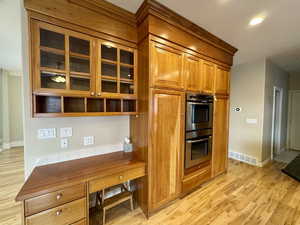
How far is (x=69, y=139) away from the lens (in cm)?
175

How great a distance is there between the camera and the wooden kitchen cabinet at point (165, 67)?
173cm

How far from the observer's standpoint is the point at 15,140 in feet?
16.1

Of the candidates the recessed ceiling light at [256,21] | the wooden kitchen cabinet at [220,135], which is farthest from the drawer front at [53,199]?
the recessed ceiling light at [256,21]

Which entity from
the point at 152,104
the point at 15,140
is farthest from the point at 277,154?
the point at 15,140

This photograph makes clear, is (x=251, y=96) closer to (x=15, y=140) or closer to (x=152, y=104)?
(x=152, y=104)

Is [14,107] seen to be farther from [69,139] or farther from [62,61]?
[62,61]

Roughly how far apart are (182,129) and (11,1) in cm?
272

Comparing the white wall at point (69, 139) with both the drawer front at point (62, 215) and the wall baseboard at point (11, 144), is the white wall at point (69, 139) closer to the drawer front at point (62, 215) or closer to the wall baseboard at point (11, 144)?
the drawer front at point (62, 215)

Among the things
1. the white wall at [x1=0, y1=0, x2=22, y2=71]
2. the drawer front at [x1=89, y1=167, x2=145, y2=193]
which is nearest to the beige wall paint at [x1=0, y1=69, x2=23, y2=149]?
the white wall at [x1=0, y1=0, x2=22, y2=71]

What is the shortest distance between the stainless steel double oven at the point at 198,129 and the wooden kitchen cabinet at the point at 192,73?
5.4 inches

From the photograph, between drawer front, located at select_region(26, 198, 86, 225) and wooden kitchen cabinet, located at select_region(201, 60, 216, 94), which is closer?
drawer front, located at select_region(26, 198, 86, 225)

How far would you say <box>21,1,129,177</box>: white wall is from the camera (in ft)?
4.80

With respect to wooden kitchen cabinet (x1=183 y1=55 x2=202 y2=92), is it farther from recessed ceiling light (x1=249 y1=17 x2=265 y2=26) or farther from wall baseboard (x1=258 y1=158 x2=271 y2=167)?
wall baseboard (x1=258 y1=158 x2=271 y2=167)

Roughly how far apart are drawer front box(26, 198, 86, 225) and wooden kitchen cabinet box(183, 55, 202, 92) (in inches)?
78.6
